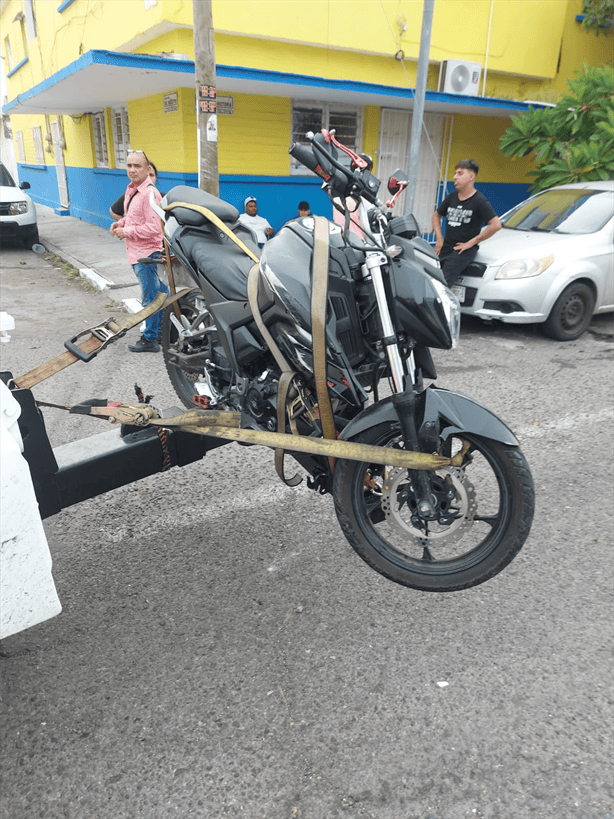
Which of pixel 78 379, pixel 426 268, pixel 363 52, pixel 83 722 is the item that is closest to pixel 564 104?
pixel 363 52

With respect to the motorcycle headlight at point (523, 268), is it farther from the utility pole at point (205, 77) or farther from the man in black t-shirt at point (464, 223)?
the utility pole at point (205, 77)

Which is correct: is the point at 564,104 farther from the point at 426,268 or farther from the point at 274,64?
the point at 426,268

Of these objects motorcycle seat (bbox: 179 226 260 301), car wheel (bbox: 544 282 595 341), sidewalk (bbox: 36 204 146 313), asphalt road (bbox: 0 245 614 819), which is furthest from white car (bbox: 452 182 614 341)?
motorcycle seat (bbox: 179 226 260 301)

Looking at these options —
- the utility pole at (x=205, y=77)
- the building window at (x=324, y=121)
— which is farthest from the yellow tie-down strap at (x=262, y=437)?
the building window at (x=324, y=121)

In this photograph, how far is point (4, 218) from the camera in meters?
12.5

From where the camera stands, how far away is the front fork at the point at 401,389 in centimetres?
234

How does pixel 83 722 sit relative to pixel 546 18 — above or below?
below

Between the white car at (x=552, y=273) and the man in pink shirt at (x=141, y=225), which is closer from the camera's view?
the man in pink shirt at (x=141, y=225)

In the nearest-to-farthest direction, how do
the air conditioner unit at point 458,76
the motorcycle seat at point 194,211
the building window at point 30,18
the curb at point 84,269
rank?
the motorcycle seat at point 194,211 → the curb at point 84,269 → the air conditioner unit at point 458,76 → the building window at point 30,18

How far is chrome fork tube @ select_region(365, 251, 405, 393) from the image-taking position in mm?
2322

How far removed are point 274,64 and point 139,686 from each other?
1159 centimetres

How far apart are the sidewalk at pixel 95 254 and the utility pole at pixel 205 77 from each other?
6.55ft

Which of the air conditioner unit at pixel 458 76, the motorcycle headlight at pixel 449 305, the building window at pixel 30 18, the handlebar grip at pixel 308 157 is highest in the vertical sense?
the building window at pixel 30 18

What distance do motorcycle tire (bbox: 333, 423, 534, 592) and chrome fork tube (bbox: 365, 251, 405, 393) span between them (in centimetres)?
22
